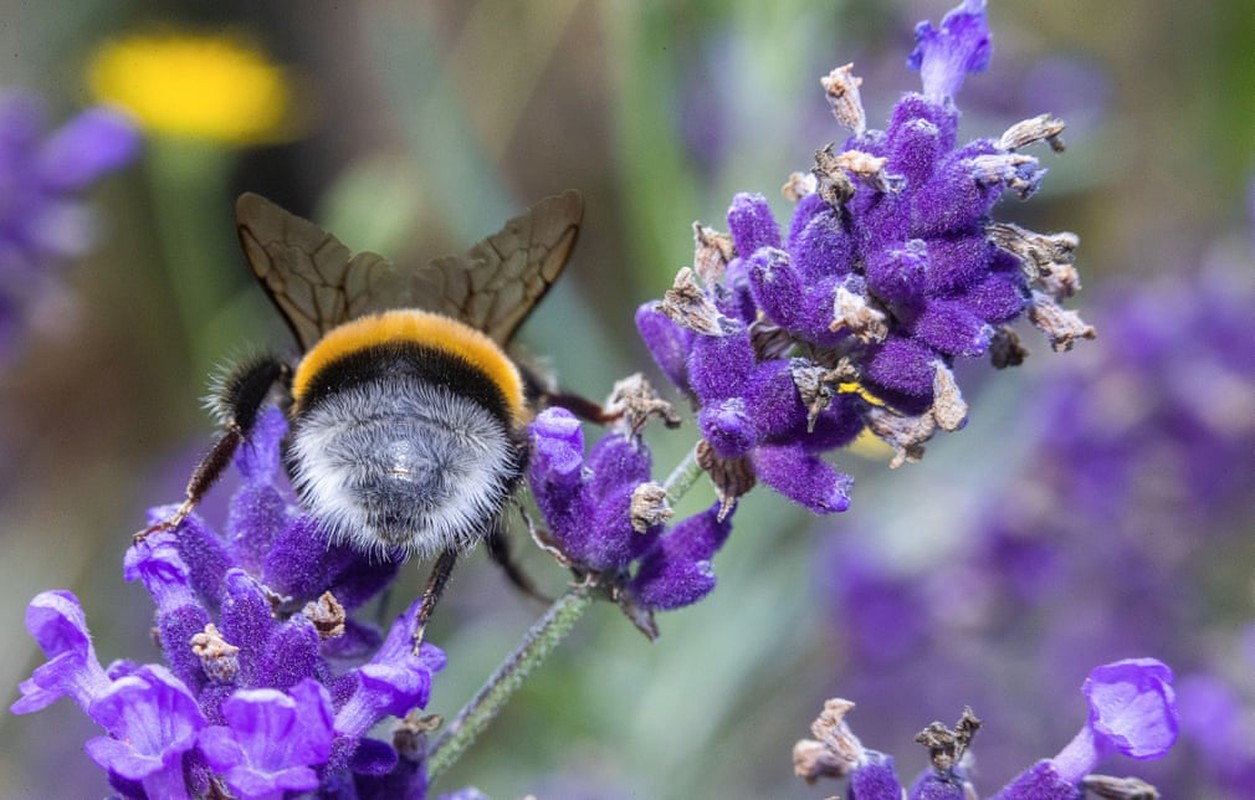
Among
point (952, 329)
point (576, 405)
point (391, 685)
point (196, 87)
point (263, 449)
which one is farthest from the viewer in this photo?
point (196, 87)

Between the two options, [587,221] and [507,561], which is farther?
[587,221]

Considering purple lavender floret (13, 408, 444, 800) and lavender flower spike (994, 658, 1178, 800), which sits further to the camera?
lavender flower spike (994, 658, 1178, 800)

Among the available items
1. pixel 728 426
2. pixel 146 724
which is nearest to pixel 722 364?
pixel 728 426

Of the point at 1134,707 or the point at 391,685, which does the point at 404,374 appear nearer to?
the point at 391,685

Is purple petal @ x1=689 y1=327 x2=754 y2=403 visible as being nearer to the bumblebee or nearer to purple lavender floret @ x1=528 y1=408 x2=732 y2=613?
purple lavender floret @ x1=528 y1=408 x2=732 y2=613

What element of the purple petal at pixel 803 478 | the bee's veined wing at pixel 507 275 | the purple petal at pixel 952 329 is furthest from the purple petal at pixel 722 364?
the bee's veined wing at pixel 507 275

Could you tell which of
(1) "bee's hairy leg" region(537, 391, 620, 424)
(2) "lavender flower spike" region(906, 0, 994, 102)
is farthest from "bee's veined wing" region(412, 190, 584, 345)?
(2) "lavender flower spike" region(906, 0, 994, 102)

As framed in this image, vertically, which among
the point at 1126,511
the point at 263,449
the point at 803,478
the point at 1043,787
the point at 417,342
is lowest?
the point at 263,449
